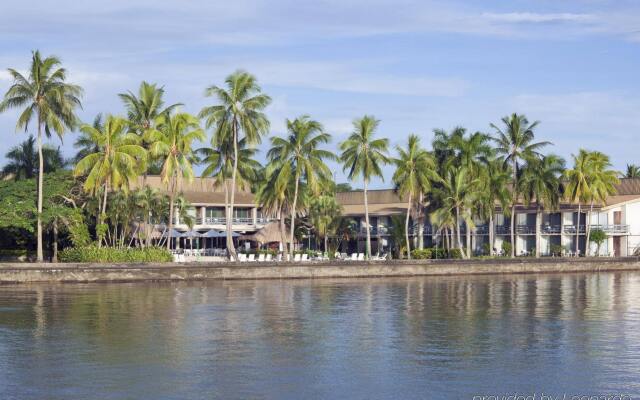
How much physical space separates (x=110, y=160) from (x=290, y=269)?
12543mm

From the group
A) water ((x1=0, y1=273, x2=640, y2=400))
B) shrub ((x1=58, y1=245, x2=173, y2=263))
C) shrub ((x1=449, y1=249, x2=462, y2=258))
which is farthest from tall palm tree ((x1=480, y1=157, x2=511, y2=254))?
water ((x1=0, y1=273, x2=640, y2=400))

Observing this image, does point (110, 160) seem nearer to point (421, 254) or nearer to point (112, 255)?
point (112, 255)

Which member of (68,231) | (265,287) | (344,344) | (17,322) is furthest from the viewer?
(68,231)

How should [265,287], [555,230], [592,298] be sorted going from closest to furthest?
[592,298] < [265,287] < [555,230]

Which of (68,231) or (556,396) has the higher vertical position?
(68,231)

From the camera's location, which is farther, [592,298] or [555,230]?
[555,230]

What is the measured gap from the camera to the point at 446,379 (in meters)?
22.1

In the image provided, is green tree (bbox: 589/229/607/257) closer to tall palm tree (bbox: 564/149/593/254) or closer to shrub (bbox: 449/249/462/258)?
tall palm tree (bbox: 564/149/593/254)

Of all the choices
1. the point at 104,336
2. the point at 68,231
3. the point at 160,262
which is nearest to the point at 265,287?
the point at 160,262

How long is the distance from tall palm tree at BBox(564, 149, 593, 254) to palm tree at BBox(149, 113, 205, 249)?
102 feet

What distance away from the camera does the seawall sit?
51.6m

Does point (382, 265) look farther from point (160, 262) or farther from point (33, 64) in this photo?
point (33, 64)

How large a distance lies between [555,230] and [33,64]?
46550mm

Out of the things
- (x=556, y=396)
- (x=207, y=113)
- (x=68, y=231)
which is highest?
(x=207, y=113)
